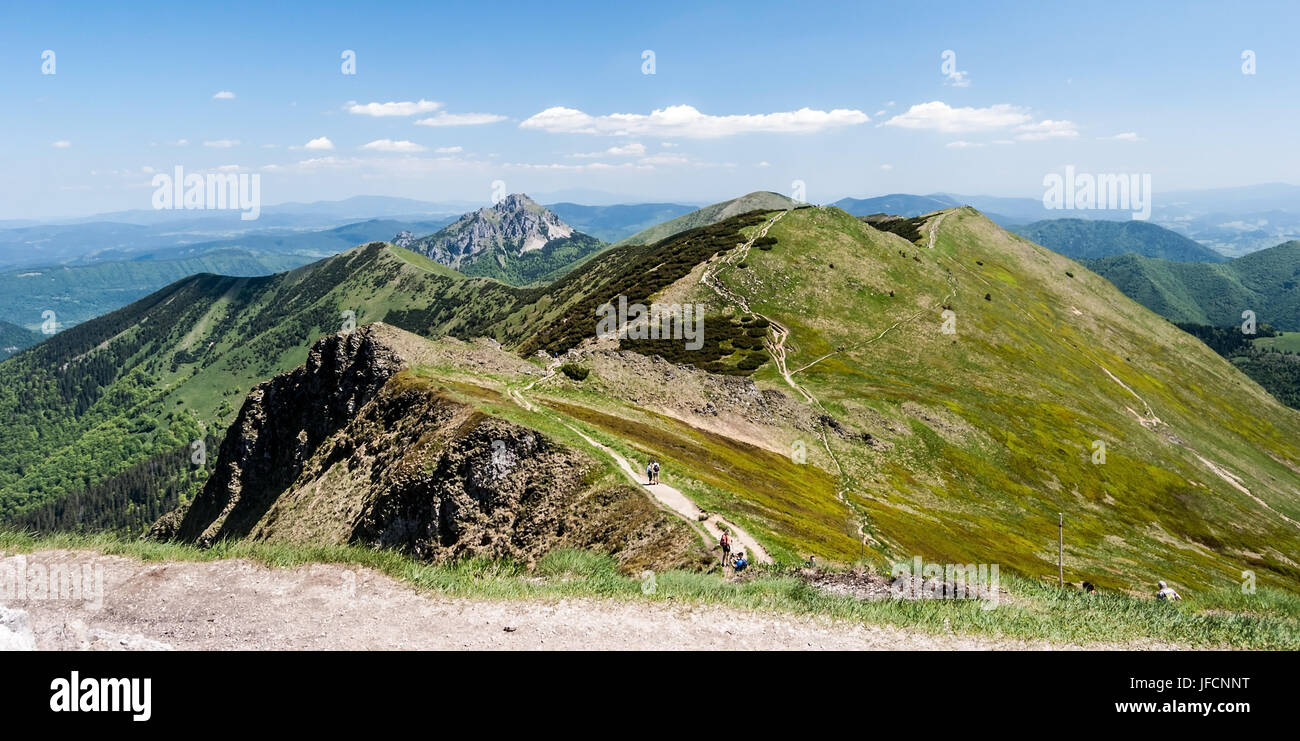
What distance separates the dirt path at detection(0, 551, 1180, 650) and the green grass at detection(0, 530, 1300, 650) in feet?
1.80

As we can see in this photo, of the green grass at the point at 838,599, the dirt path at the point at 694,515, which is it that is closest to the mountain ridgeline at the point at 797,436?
the dirt path at the point at 694,515

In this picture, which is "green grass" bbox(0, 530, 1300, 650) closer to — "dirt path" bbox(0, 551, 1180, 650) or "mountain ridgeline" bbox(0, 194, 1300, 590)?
"dirt path" bbox(0, 551, 1180, 650)

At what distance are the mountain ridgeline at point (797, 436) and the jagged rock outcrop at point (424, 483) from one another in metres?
0.18

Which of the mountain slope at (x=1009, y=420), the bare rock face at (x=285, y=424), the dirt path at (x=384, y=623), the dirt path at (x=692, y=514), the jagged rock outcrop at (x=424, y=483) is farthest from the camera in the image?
the mountain slope at (x=1009, y=420)

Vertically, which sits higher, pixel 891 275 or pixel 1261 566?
pixel 891 275

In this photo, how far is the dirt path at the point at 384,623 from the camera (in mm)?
16547

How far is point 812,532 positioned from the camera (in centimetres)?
3834

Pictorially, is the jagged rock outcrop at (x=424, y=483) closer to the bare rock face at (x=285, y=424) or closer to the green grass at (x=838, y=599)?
the bare rock face at (x=285, y=424)

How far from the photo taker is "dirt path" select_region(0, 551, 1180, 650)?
16.5m

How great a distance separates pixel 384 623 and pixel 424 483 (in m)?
23.0

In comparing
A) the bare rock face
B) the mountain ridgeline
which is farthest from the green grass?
the bare rock face

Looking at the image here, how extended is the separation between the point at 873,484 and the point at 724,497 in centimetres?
3525
